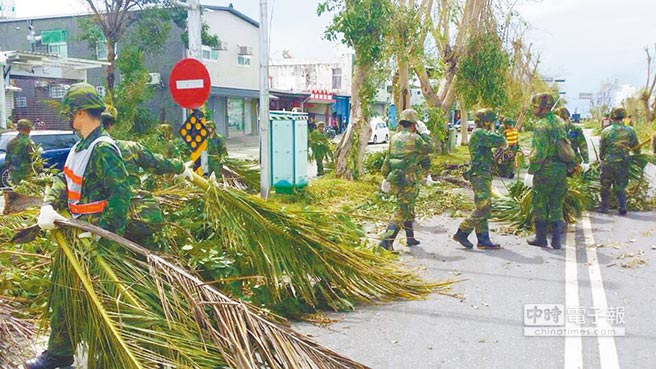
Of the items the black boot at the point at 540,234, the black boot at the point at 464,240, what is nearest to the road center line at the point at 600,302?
the black boot at the point at 540,234

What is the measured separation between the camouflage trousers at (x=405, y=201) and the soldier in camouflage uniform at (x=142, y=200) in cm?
374

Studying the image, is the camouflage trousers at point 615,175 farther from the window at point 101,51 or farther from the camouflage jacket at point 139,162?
the window at point 101,51

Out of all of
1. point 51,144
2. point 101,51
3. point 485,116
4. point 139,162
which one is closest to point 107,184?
point 139,162

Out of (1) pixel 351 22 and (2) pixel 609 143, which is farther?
(1) pixel 351 22

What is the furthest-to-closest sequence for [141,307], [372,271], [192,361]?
[372,271] → [141,307] → [192,361]

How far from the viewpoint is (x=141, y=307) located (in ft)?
11.2

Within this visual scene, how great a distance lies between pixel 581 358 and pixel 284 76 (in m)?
48.2

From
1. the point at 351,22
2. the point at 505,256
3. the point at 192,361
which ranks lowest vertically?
the point at 505,256

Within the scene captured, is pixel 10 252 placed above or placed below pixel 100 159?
below

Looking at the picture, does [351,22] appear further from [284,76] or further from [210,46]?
[284,76]

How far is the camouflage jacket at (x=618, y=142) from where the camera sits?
1013 cm

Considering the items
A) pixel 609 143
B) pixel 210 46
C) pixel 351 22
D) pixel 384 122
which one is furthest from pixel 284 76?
pixel 609 143

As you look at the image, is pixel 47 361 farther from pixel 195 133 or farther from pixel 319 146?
pixel 319 146

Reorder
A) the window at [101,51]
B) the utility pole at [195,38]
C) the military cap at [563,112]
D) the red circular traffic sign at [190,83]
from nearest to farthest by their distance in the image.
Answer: the red circular traffic sign at [190,83]
the utility pole at [195,38]
the military cap at [563,112]
the window at [101,51]
